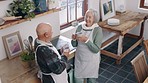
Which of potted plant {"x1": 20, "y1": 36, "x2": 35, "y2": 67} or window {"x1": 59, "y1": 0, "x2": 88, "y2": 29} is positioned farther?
window {"x1": 59, "y1": 0, "x2": 88, "y2": 29}

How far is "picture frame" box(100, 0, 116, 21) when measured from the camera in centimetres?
376

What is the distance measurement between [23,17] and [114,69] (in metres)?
2.07

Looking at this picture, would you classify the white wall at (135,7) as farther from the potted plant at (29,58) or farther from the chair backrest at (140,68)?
the potted plant at (29,58)

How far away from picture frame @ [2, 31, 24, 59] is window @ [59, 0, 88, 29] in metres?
1.00

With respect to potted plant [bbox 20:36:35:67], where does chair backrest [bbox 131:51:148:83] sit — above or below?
below

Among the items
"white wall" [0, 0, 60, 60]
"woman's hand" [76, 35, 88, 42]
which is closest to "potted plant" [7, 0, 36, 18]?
"white wall" [0, 0, 60, 60]

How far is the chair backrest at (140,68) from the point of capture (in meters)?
2.11

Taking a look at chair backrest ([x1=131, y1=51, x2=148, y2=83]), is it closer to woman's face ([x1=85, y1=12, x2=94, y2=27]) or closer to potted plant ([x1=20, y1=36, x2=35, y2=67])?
woman's face ([x1=85, y1=12, x2=94, y2=27])

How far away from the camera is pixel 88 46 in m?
2.35

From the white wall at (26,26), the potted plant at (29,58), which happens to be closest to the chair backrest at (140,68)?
the potted plant at (29,58)

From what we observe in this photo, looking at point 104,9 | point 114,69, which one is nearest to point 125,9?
point 104,9

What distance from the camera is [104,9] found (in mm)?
3811

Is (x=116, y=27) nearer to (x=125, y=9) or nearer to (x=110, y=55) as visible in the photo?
(x=110, y=55)

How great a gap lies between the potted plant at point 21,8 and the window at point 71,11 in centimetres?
98
